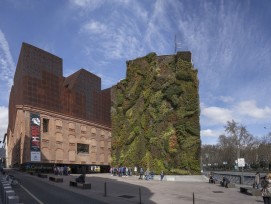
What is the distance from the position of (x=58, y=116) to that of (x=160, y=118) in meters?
31.9

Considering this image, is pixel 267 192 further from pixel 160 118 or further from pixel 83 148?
pixel 83 148

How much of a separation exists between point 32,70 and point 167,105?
1334 inches

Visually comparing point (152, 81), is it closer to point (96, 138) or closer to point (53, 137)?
point (53, 137)

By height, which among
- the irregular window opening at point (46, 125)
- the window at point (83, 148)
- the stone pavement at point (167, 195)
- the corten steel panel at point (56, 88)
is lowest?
the stone pavement at point (167, 195)

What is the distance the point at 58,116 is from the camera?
7981 cm

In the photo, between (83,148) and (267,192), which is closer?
(267,192)

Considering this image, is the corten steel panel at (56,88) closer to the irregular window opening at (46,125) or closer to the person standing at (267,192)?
the irregular window opening at (46,125)

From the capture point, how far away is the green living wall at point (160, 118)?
5362 centimetres

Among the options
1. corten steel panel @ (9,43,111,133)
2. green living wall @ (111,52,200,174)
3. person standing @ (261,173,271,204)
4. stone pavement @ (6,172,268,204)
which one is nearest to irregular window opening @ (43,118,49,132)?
corten steel panel @ (9,43,111,133)

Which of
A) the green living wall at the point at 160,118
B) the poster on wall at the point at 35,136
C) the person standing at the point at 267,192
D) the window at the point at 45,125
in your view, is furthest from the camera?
the window at the point at 45,125

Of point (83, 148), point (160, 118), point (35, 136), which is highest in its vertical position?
point (160, 118)

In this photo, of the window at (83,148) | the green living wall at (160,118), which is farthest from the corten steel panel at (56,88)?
the green living wall at (160,118)

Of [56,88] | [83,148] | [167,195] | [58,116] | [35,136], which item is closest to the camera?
[167,195]

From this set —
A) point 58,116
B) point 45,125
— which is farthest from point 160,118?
point 58,116
